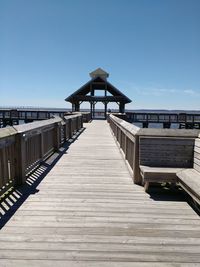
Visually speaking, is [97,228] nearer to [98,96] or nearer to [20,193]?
[20,193]

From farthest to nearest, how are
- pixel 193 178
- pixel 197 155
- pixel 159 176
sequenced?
1. pixel 197 155
2. pixel 159 176
3. pixel 193 178

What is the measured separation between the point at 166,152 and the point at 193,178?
1.04 meters

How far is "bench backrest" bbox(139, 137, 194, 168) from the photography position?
5.22m

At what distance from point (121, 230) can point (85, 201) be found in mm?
1144

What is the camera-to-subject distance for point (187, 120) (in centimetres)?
3162

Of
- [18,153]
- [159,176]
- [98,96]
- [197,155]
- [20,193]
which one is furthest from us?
[98,96]

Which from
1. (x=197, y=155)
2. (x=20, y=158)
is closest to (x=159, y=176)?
(x=197, y=155)

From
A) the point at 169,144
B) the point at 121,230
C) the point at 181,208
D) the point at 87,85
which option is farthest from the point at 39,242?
the point at 87,85

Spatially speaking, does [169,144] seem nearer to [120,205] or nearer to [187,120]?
[120,205]

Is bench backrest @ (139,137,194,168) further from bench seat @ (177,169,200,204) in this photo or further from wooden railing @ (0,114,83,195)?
wooden railing @ (0,114,83,195)

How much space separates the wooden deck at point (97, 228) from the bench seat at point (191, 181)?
0.31 meters

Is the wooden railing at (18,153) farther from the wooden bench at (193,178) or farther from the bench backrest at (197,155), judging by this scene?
the bench backrest at (197,155)

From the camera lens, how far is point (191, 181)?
4.17 m

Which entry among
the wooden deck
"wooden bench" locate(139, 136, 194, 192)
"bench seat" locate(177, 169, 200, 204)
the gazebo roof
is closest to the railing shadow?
the wooden deck
